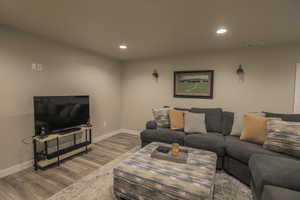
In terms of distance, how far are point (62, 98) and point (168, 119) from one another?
2.19m

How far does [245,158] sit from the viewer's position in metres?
1.98

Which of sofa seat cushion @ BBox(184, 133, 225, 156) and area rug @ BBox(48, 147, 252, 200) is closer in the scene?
area rug @ BBox(48, 147, 252, 200)

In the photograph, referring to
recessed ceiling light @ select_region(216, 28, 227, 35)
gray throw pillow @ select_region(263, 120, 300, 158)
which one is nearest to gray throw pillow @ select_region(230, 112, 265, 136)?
gray throw pillow @ select_region(263, 120, 300, 158)

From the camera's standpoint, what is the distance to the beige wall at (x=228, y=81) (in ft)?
9.39

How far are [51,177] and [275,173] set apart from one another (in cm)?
295

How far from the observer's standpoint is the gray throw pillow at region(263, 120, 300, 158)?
5.98 ft

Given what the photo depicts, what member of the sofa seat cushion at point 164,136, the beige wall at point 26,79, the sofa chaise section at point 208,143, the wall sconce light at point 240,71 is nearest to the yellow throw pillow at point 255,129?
the sofa chaise section at point 208,143

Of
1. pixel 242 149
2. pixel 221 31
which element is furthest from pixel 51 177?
pixel 221 31

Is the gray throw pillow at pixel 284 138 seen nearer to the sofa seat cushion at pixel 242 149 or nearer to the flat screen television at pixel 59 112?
the sofa seat cushion at pixel 242 149

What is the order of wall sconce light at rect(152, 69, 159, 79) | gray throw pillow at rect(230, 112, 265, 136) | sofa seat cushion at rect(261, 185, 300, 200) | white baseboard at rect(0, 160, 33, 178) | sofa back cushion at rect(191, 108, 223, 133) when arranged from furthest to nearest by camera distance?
wall sconce light at rect(152, 69, 159, 79)
sofa back cushion at rect(191, 108, 223, 133)
gray throw pillow at rect(230, 112, 265, 136)
white baseboard at rect(0, 160, 33, 178)
sofa seat cushion at rect(261, 185, 300, 200)

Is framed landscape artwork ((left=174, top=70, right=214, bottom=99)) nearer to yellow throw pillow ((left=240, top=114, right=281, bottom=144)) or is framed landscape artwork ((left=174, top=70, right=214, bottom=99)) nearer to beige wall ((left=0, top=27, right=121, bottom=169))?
yellow throw pillow ((left=240, top=114, right=281, bottom=144))

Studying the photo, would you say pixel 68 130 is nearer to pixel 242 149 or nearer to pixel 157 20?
pixel 157 20

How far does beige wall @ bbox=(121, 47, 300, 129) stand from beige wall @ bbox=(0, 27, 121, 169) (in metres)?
1.49

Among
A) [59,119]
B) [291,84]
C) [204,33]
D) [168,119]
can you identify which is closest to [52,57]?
[59,119]
